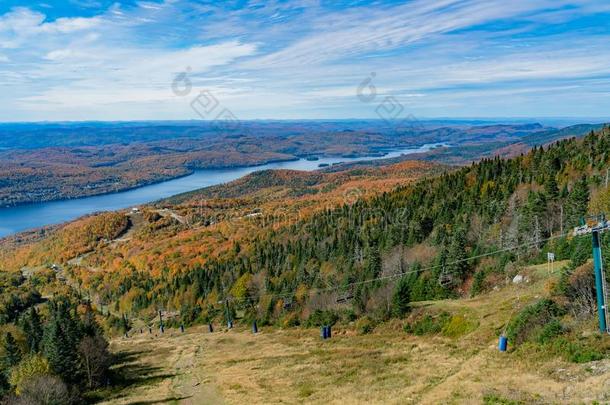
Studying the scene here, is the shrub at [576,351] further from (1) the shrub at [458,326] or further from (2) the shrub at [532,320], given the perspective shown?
(1) the shrub at [458,326]

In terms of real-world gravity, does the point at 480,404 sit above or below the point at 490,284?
above

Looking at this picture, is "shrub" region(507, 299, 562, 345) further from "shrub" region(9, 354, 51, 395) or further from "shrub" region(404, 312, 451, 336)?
"shrub" region(9, 354, 51, 395)

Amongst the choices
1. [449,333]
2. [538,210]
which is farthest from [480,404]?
[538,210]

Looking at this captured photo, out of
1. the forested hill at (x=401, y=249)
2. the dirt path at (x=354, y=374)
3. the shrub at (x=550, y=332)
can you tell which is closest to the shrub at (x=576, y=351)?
the dirt path at (x=354, y=374)

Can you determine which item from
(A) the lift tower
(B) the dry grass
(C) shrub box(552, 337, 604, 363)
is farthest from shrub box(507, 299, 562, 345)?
(A) the lift tower

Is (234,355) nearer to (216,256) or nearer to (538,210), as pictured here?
(538,210)

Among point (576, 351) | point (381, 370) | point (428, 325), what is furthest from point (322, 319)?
point (576, 351)

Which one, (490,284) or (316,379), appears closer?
(316,379)
